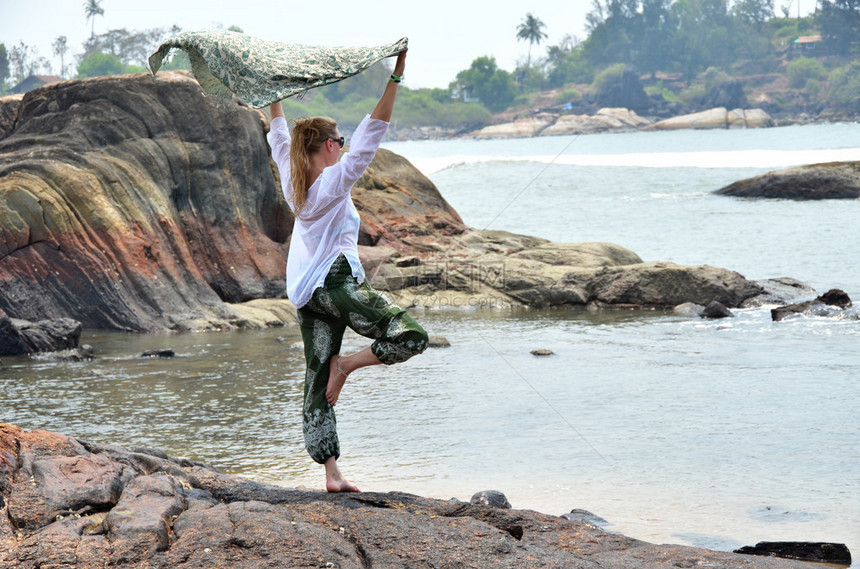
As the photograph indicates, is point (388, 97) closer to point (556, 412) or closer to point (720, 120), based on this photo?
point (556, 412)

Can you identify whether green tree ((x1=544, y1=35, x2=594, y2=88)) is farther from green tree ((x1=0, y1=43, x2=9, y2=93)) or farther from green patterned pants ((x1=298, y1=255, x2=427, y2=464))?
green patterned pants ((x1=298, y1=255, x2=427, y2=464))

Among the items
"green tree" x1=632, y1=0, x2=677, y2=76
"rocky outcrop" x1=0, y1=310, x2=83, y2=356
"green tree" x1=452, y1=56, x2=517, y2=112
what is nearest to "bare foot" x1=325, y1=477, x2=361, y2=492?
"rocky outcrop" x1=0, y1=310, x2=83, y2=356

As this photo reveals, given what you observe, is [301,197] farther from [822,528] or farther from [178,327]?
[178,327]

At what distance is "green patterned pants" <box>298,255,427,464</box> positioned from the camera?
4.14 metres

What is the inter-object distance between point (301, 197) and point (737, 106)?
122 m

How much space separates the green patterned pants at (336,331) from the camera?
414 centimetres

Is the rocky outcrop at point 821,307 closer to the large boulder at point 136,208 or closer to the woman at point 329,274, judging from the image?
the large boulder at point 136,208

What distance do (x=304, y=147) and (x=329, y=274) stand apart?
0.57m

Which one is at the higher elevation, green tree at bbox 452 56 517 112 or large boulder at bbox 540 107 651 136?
green tree at bbox 452 56 517 112

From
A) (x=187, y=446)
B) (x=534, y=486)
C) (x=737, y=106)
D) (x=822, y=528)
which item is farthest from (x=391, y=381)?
A: (x=737, y=106)

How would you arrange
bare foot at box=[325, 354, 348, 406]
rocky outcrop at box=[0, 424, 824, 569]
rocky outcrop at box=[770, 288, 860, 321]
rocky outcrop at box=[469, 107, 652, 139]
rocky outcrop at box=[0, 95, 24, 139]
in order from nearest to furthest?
rocky outcrop at box=[0, 424, 824, 569] < bare foot at box=[325, 354, 348, 406] < rocky outcrop at box=[770, 288, 860, 321] < rocky outcrop at box=[0, 95, 24, 139] < rocky outcrop at box=[469, 107, 652, 139]

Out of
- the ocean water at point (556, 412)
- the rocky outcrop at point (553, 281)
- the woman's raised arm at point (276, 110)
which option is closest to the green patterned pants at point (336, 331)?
the woman's raised arm at point (276, 110)

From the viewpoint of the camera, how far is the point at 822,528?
5.25m

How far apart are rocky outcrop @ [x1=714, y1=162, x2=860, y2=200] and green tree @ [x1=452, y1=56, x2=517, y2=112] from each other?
102 metres
